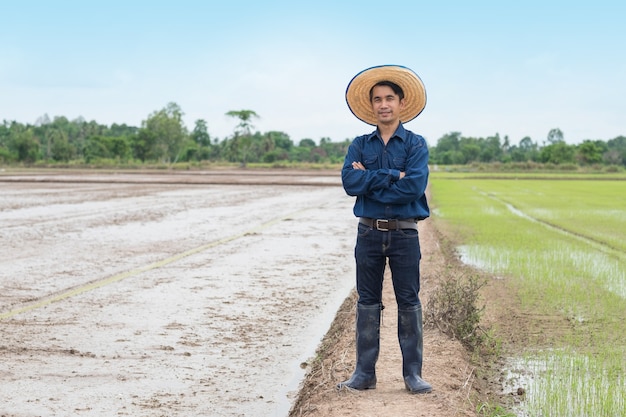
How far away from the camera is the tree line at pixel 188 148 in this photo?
8731 cm

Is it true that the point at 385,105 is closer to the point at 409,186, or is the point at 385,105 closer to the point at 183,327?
the point at 409,186

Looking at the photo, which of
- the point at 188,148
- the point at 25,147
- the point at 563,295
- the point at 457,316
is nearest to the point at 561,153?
the point at 188,148

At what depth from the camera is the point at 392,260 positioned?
441cm

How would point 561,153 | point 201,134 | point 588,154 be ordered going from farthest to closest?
1. point 201,134
2. point 561,153
3. point 588,154

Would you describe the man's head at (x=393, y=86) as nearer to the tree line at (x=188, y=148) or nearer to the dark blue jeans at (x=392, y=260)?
the dark blue jeans at (x=392, y=260)

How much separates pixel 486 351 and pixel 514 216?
15.8 m

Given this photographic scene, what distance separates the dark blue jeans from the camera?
4.36 m

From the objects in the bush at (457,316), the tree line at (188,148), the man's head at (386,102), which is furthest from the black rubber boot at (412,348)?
the tree line at (188,148)

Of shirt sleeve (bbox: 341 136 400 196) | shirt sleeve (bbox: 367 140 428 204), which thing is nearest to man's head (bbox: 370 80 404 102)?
shirt sleeve (bbox: 367 140 428 204)

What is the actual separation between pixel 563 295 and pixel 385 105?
4.93 meters

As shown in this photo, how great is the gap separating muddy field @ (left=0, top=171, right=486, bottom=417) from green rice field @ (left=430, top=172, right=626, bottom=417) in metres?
0.57

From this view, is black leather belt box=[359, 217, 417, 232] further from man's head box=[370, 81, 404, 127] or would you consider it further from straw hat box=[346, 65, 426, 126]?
straw hat box=[346, 65, 426, 126]

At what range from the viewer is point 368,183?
14.1 feet

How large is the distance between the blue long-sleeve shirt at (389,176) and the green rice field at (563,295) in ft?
4.63
